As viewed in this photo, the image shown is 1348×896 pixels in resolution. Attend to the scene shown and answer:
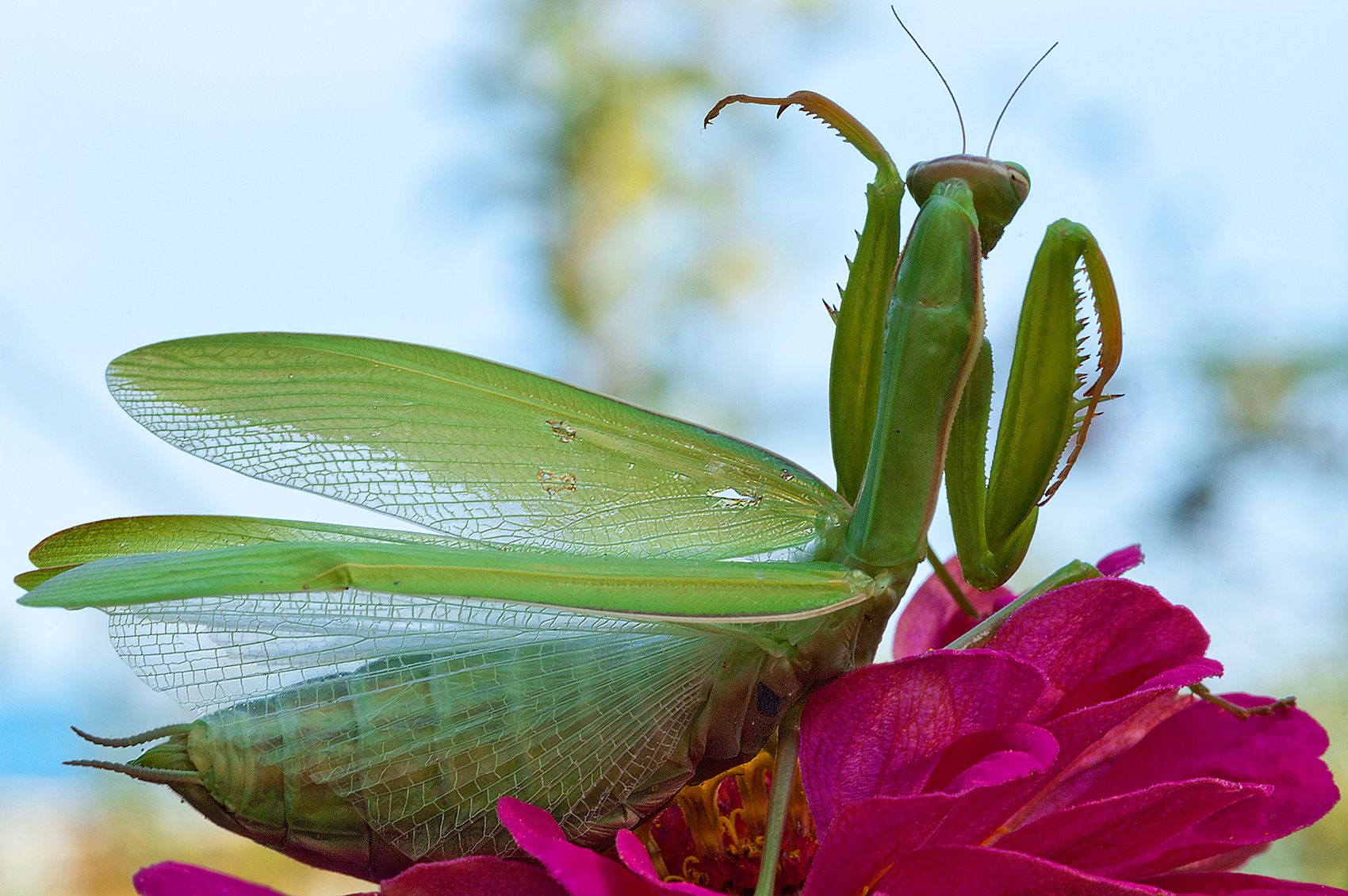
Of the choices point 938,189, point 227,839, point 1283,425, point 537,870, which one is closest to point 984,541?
point 938,189

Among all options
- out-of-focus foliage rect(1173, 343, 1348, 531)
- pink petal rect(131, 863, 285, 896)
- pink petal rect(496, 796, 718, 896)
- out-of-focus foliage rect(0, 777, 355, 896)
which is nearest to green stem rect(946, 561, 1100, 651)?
pink petal rect(496, 796, 718, 896)

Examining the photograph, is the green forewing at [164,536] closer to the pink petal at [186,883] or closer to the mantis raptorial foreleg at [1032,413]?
the pink petal at [186,883]

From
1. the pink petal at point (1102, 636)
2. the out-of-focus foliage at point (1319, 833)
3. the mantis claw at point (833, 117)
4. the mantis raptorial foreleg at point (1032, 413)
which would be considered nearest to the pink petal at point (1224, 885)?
the pink petal at point (1102, 636)

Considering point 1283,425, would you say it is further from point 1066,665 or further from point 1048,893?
point 1048,893

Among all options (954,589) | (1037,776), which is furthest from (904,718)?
(954,589)

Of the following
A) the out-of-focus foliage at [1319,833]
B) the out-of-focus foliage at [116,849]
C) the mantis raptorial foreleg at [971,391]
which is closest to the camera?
the mantis raptorial foreleg at [971,391]

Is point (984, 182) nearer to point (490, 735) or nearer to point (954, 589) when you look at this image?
point (954, 589)

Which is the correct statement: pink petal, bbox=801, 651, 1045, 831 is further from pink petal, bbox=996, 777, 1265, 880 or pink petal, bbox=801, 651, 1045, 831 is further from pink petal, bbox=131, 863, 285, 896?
pink petal, bbox=131, 863, 285, 896
